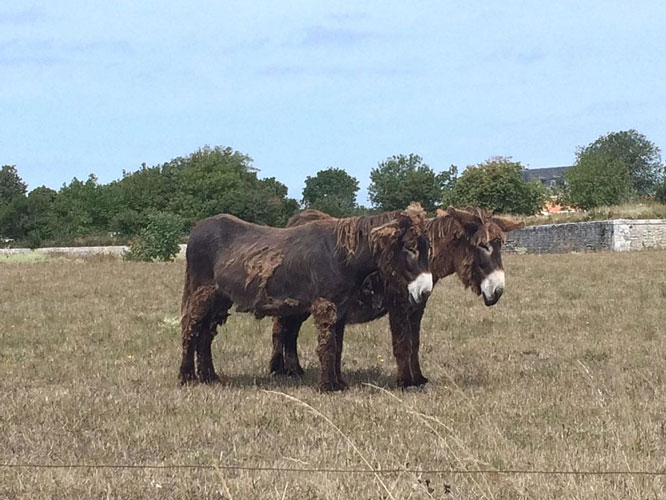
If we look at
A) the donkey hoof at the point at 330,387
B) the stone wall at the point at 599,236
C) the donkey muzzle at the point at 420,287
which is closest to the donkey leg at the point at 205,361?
the donkey hoof at the point at 330,387

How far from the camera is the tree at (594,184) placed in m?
91.6

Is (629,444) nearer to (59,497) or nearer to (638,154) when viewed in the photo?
(59,497)

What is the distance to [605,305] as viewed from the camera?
15.7 m

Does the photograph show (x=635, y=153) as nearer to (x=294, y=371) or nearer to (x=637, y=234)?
(x=637, y=234)

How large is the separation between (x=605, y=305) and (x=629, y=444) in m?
10.2

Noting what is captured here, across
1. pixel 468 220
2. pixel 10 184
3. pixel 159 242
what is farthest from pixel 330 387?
pixel 10 184

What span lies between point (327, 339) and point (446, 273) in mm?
1662

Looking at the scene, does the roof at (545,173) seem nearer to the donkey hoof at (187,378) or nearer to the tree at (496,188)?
the tree at (496,188)

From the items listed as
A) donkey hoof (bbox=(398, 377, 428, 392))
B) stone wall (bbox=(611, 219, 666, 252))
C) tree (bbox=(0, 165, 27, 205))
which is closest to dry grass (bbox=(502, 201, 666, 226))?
stone wall (bbox=(611, 219, 666, 252))

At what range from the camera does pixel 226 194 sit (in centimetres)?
9438

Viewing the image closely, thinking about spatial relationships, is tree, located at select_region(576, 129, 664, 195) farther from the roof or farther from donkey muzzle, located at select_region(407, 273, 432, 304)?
donkey muzzle, located at select_region(407, 273, 432, 304)

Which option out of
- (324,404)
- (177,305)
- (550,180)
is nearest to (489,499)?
(324,404)

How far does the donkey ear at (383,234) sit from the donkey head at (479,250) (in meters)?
0.95

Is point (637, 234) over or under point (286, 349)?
over
